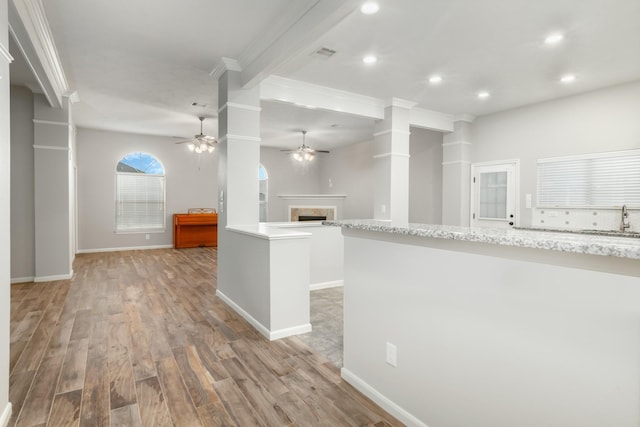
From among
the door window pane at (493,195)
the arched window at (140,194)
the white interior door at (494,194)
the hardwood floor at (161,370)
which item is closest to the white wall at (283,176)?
the arched window at (140,194)

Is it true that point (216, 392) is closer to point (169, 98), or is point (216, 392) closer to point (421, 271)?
point (421, 271)

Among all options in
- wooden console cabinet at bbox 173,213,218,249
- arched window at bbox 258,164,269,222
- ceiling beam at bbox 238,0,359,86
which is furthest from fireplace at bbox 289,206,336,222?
ceiling beam at bbox 238,0,359,86

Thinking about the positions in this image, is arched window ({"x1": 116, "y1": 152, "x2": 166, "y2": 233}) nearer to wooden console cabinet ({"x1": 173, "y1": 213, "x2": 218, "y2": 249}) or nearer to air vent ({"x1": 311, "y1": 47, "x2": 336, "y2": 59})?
wooden console cabinet ({"x1": 173, "y1": 213, "x2": 218, "y2": 249})

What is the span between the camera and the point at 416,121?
573cm

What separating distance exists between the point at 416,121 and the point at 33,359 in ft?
18.5

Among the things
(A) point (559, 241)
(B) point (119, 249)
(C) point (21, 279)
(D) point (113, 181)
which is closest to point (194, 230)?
(B) point (119, 249)

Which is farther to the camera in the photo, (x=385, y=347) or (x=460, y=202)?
(x=460, y=202)

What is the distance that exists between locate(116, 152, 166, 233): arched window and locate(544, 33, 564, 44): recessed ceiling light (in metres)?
8.39

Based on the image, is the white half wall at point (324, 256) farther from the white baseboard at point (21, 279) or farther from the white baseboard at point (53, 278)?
the white baseboard at point (21, 279)

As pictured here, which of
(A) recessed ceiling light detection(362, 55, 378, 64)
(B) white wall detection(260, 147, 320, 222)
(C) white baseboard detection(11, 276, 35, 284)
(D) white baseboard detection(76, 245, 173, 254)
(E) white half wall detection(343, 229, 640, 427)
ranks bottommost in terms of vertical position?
(C) white baseboard detection(11, 276, 35, 284)

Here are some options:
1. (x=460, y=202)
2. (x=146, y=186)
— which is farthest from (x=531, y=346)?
(x=146, y=186)

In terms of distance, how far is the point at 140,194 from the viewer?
8.59 metres

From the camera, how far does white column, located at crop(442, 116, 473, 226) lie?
618 cm

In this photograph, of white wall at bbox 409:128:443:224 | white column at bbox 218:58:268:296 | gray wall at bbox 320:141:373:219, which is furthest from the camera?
gray wall at bbox 320:141:373:219
